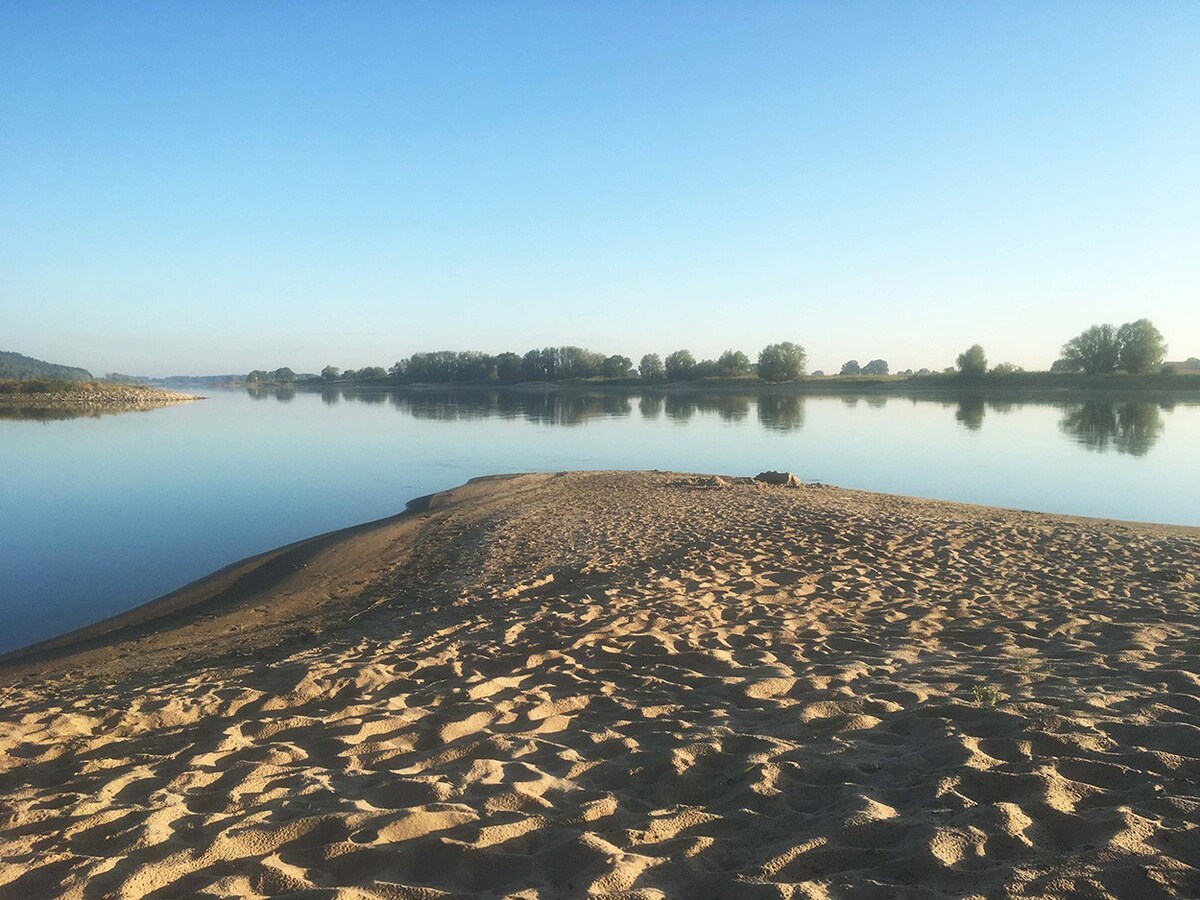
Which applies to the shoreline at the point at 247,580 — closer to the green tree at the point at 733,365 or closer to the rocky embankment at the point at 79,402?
the rocky embankment at the point at 79,402

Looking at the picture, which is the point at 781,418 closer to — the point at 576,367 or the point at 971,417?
the point at 971,417

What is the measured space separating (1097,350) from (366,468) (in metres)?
93.9

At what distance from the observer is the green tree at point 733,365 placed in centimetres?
12194

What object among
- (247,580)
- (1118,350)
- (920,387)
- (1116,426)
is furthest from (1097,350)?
(247,580)

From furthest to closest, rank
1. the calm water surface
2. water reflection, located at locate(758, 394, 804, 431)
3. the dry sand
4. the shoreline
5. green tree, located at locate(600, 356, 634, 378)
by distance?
green tree, located at locate(600, 356, 634, 378), water reflection, located at locate(758, 394, 804, 431), the calm water surface, the shoreline, the dry sand

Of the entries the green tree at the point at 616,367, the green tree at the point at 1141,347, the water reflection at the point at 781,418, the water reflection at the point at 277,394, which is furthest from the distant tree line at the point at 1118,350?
the water reflection at the point at 277,394

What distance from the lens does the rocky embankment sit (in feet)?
203

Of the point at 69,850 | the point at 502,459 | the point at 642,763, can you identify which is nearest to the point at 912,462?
the point at 502,459

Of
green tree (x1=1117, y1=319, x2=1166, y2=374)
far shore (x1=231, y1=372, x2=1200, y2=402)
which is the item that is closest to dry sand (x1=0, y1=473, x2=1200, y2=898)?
far shore (x1=231, y1=372, x2=1200, y2=402)

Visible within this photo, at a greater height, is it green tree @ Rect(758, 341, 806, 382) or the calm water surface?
green tree @ Rect(758, 341, 806, 382)

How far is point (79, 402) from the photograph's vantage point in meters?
76.8

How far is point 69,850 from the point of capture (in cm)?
328

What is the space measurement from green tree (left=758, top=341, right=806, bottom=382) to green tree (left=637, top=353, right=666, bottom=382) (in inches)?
803

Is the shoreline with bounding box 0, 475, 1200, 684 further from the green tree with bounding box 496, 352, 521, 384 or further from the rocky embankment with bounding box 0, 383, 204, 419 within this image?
the green tree with bounding box 496, 352, 521, 384
